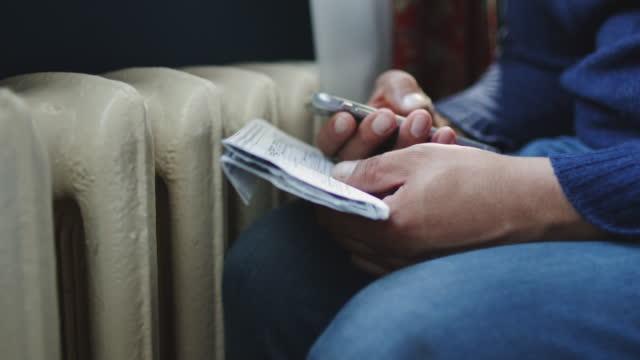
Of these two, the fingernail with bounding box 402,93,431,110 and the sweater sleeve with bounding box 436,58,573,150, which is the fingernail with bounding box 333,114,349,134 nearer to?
the fingernail with bounding box 402,93,431,110

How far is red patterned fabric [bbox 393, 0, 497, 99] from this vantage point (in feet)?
4.57

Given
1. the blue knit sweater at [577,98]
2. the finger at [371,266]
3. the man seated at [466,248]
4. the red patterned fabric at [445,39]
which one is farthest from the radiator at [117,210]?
the red patterned fabric at [445,39]

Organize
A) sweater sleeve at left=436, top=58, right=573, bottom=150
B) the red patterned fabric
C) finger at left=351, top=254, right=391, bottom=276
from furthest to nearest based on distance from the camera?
the red patterned fabric → sweater sleeve at left=436, top=58, right=573, bottom=150 → finger at left=351, top=254, right=391, bottom=276

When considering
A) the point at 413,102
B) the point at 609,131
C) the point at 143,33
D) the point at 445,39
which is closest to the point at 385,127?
the point at 413,102

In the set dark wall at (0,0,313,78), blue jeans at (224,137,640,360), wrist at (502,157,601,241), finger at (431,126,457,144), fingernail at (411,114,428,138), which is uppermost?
dark wall at (0,0,313,78)

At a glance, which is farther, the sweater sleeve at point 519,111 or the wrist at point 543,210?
the sweater sleeve at point 519,111

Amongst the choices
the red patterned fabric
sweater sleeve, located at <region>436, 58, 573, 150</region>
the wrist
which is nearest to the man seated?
the wrist

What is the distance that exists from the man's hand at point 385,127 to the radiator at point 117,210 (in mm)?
124

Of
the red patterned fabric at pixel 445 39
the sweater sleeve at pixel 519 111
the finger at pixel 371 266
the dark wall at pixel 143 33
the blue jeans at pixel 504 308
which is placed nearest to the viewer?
the blue jeans at pixel 504 308

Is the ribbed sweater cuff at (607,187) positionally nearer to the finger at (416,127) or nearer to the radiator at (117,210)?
the finger at (416,127)

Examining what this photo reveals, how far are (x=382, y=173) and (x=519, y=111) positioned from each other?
38 cm

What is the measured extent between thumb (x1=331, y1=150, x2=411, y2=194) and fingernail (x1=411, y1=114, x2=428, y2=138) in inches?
3.1

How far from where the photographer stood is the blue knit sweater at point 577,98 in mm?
488

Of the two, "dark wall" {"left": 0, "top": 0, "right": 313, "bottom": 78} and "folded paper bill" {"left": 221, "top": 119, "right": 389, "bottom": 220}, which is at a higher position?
"dark wall" {"left": 0, "top": 0, "right": 313, "bottom": 78}
